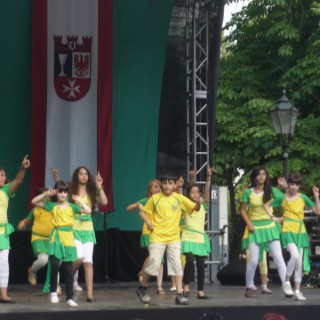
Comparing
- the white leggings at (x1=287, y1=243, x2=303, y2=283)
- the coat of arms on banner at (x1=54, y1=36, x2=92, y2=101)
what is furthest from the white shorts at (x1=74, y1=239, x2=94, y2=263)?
the coat of arms on banner at (x1=54, y1=36, x2=92, y2=101)

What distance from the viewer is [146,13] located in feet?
63.0

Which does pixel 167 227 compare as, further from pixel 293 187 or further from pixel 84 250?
pixel 293 187

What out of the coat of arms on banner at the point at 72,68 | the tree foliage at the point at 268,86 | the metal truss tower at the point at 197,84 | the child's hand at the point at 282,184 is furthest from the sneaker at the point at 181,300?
the tree foliage at the point at 268,86

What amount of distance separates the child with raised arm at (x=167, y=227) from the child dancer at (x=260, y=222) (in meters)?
1.40

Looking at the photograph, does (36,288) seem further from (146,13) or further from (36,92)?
(146,13)

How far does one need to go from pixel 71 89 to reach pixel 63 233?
4.67m

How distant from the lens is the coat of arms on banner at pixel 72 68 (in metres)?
18.2

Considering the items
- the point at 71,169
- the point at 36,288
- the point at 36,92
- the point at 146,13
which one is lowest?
the point at 36,288

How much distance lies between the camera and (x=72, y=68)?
1825 cm

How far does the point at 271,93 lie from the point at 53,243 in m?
16.5

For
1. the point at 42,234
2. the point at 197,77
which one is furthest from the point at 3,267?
the point at 197,77

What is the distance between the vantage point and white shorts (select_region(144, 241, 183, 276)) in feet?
46.2

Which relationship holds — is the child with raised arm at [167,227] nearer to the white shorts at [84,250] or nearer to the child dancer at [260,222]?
the white shorts at [84,250]

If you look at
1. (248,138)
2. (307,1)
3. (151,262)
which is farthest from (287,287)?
(307,1)
